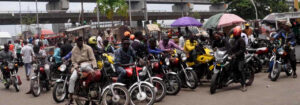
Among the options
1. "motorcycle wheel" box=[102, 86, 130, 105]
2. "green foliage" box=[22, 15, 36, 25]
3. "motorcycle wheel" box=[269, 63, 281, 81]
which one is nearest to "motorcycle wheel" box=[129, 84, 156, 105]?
"motorcycle wheel" box=[102, 86, 130, 105]

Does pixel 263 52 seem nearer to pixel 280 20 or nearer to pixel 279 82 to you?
pixel 279 82

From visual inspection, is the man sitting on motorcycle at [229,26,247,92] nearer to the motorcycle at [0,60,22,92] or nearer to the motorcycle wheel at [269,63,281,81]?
the motorcycle wheel at [269,63,281,81]

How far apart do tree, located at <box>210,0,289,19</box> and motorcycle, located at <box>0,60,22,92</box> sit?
3645cm

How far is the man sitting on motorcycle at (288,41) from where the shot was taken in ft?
32.9

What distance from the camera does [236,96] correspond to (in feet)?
26.9

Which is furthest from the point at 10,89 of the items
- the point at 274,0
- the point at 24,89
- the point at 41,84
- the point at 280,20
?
the point at 274,0

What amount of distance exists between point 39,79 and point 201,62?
5.10 m

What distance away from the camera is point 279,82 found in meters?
9.68

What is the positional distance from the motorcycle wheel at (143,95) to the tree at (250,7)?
39.0m

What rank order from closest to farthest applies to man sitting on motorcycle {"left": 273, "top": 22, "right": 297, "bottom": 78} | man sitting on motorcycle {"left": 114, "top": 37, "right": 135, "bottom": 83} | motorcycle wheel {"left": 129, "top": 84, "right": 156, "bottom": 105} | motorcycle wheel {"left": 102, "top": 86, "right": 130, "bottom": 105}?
motorcycle wheel {"left": 102, "top": 86, "right": 130, "bottom": 105} < motorcycle wheel {"left": 129, "top": 84, "right": 156, "bottom": 105} < man sitting on motorcycle {"left": 114, "top": 37, "right": 135, "bottom": 83} < man sitting on motorcycle {"left": 273, "top": 22, "right": 297, "bottom": 78}

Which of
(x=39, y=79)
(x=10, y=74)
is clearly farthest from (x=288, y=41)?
(x=10, y=74)

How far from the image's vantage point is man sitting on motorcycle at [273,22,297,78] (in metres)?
10.0

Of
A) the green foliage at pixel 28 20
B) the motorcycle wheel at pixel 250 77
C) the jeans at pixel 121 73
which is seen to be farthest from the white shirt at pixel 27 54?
the green foliage at pixel 28 20

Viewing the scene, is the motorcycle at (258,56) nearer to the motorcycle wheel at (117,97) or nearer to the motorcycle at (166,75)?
the motorcycle at (166,75)
